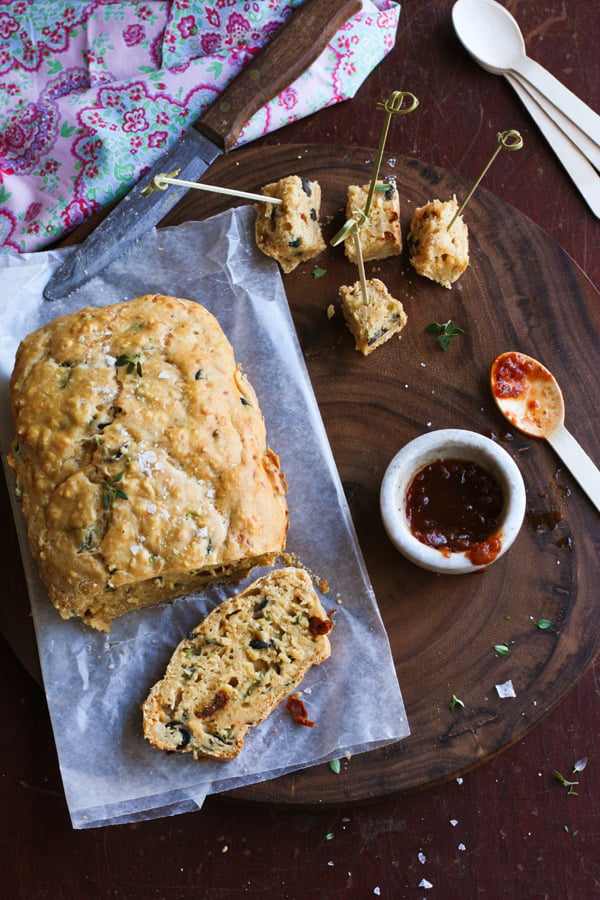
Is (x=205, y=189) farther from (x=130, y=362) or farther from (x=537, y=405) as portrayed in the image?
(x=537, y=405)

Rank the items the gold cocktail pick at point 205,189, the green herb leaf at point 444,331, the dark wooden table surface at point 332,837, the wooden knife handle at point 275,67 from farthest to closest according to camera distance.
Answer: the wooden knife handle at point 275,67
the green herb leaf at point 444,331
the dark wooden table surface at point 332,837
the gold cocktail pick at point 205,189

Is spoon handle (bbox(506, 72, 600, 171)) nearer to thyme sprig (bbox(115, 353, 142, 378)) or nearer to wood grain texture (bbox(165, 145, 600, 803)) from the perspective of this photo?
wood grain texture (bbox(165, 145, 600, 803))

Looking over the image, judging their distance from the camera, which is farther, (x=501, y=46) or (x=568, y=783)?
(x=501, y=46)

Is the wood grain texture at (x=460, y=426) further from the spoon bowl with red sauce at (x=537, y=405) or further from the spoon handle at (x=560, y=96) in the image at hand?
the spoon handle at (x=560, y=96)

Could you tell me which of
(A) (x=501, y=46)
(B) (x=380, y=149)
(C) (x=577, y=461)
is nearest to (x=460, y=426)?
(C) (x=577, y=461)

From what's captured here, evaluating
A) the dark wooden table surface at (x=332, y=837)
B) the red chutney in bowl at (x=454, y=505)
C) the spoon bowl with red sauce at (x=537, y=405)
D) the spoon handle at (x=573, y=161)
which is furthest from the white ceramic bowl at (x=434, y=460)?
the spoon handle at (x=573, y=161)
